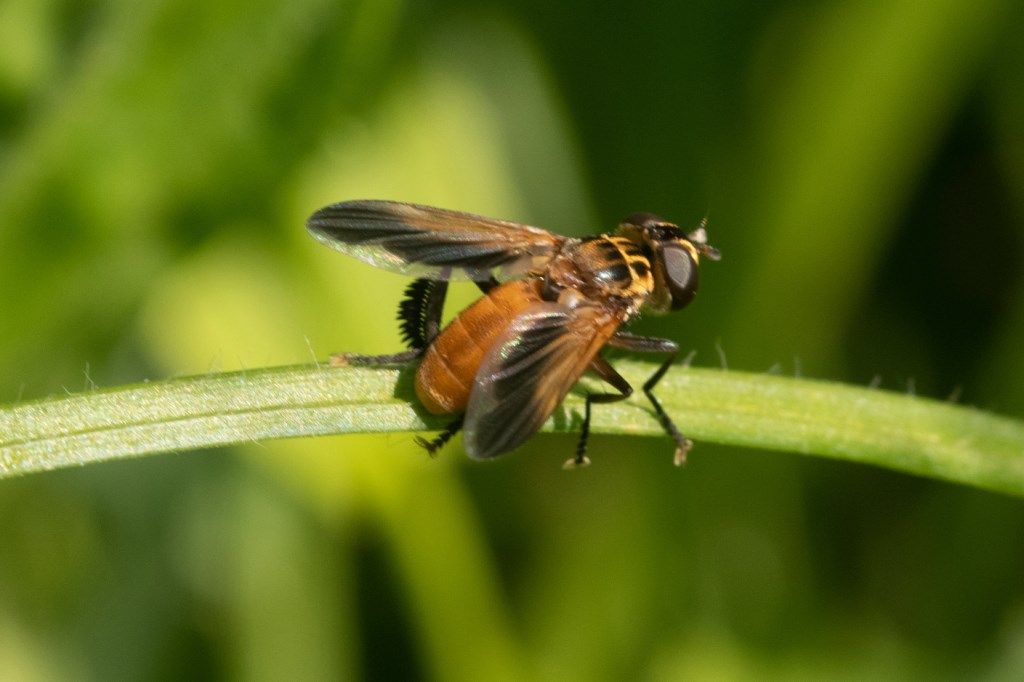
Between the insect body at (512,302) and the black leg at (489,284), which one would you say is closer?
the insect body at (512,302)

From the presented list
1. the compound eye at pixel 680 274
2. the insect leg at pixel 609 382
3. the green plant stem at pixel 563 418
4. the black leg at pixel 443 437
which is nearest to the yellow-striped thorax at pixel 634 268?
the compound eye at pixel 680 274

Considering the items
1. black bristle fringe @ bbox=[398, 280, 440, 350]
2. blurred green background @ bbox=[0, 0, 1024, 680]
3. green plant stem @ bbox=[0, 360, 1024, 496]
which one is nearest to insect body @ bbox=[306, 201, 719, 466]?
black bristle fringe @ bbox=[398, 280, 440, 350]

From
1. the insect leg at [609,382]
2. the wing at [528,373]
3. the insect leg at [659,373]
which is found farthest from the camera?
the insect leg at [609,382]

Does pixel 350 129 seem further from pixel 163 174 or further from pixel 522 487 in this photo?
pixel 522 487

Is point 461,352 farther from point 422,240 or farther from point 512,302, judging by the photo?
point 422,240

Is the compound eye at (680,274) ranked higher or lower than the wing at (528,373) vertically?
higher

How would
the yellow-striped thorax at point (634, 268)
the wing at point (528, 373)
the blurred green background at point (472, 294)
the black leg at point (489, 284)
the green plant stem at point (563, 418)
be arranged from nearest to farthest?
the green plant stem at point (563, 418)
the wing at point (528, 373)
the yellow-striped thorax at point (634, 268)
the black leg at point (489, 284)
the blurred green background at point (472, 294)

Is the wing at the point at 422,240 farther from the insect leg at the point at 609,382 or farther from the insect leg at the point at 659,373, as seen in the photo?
the insect leg at the point at 609,382

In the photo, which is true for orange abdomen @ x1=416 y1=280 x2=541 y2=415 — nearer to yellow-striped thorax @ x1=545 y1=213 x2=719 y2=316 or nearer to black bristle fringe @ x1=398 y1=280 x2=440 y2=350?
black bristle fringe @ x1=398 y1=280 x2=440 y2=350
